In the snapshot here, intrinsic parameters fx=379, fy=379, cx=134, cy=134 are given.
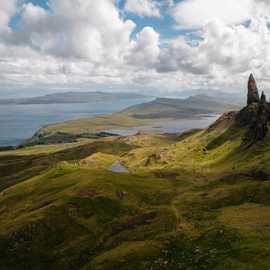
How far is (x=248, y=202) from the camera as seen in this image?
4240 inches

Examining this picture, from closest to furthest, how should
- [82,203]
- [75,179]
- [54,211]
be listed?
[54,211] → [82,203] → [75,179]

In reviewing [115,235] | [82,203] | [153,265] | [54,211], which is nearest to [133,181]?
[82,203]

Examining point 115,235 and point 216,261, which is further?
point 115,235

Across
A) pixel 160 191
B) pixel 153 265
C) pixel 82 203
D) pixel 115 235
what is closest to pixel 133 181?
pixel 160 191

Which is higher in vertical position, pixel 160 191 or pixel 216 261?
pixel 216 261

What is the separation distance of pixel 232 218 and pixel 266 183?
102 ft

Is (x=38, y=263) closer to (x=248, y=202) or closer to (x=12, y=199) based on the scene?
(x=248, y=202)

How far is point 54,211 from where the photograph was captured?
10375cm

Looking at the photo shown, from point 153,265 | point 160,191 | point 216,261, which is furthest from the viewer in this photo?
point 160,191

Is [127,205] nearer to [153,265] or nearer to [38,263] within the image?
[38,263]

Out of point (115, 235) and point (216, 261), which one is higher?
point (216, 261)

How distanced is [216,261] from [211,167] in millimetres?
142501

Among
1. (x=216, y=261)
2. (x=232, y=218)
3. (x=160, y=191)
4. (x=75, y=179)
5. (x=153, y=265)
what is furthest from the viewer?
(x=75, y=179)

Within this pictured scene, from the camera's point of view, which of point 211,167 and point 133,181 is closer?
point 133,181
